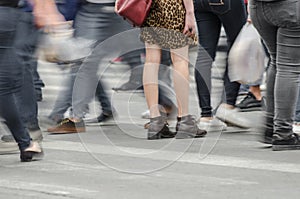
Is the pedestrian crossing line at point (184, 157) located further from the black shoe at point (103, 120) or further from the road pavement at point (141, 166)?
the black shoe at point (103, 120)

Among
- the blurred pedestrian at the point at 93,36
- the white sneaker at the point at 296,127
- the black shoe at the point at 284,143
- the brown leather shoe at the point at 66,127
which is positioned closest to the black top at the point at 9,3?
the blurred pedestrian at the point at 93,36

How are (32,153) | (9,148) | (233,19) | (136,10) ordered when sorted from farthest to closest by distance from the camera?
1. (233,19)
2. (136,10)
3. (9,148)
4. (32,153)

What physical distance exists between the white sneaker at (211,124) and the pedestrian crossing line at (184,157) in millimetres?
925

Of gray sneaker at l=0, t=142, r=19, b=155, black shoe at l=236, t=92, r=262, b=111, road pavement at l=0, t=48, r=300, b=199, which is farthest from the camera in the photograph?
black shoe at l=236, t=92, r=262, b=111

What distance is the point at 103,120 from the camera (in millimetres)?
9617

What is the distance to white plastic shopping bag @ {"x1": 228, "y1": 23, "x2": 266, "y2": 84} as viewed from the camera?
8992mm

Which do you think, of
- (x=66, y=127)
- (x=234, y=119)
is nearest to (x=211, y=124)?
(x=234, y=119)

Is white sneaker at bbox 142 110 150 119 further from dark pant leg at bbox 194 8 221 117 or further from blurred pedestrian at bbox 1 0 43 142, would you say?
blurred pedestrian at bbox 1 0 43 142

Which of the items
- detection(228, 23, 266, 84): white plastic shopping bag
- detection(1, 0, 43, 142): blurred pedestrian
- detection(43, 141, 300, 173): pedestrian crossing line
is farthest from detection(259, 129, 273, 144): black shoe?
detection(1, 0, 43, 142): blurred pedestrian

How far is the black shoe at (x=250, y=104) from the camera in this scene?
34.9 ft

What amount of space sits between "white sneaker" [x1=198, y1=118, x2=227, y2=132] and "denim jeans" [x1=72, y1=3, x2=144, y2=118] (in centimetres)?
98

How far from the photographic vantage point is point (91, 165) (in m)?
7.49

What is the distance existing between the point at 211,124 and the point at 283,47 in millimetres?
1388

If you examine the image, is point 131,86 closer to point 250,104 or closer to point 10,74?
point 10,74
